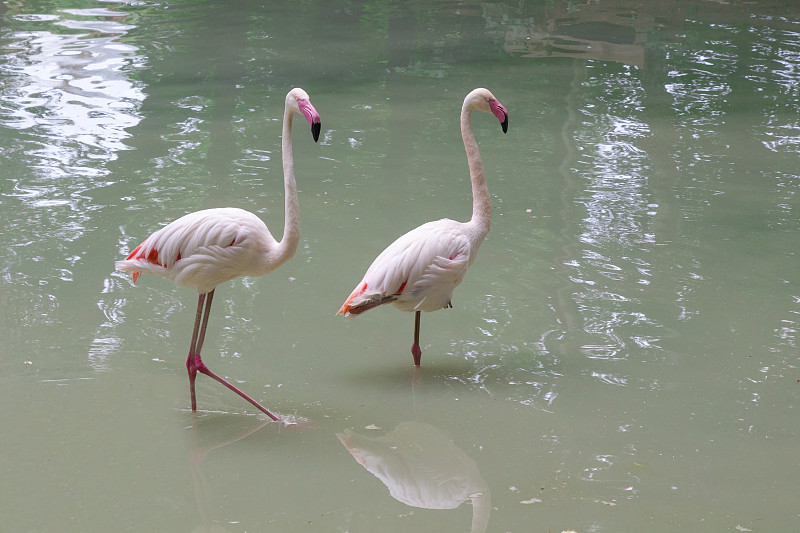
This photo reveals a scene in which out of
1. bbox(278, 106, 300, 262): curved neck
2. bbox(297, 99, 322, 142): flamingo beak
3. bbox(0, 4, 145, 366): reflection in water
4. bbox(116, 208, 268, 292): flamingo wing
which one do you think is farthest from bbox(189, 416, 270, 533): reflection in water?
bbox(297, 99, 322, 142): flamingo beak

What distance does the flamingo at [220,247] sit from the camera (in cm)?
439

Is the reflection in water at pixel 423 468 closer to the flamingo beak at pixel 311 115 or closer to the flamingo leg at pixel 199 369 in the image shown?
the flamingo leg at pixel 199 369

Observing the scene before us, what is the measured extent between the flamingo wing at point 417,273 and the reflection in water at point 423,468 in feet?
2.24

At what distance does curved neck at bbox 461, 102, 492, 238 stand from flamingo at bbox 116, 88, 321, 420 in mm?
1104

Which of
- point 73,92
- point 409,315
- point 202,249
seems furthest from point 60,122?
point 202,249

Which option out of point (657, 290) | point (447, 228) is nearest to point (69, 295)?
point (447, 228)

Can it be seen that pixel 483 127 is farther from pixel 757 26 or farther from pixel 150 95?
pixel 757 26

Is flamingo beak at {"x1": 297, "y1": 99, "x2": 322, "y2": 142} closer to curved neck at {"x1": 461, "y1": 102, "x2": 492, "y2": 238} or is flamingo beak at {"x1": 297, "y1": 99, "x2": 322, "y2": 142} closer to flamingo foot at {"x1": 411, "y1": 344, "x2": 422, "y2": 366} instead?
curved neck at {"x1": 461, "y1": 102, "x2": 492, "y2": 238}

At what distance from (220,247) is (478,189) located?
60.2 inches

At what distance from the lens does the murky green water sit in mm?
3904

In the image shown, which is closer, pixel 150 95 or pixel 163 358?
pixel 163 358

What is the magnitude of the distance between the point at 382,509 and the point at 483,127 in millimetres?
6189

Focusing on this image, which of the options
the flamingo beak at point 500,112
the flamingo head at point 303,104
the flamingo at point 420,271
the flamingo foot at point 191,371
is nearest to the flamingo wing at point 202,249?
the flamingo foot at point 191,371

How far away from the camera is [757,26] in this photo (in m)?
13.6
